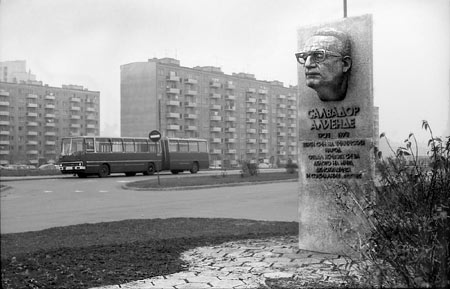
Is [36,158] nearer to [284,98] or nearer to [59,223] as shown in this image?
[284,98]

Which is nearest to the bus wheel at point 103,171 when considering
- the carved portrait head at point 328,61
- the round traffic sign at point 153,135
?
the round traffic sign at point 153,135

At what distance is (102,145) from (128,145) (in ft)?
5.86

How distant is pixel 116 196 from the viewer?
1734cm

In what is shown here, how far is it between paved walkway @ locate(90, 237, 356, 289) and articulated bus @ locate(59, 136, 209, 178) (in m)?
23.1

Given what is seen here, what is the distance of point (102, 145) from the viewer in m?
29.5

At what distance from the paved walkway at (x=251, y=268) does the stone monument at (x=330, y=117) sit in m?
0.40

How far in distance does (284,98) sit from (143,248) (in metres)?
24.3

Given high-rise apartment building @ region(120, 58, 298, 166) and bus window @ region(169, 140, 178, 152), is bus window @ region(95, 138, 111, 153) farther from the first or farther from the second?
bus window @ region(169, 140, 178, 152)

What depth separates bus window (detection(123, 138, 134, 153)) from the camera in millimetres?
30230

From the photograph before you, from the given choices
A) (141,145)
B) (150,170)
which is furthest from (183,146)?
(141,145)

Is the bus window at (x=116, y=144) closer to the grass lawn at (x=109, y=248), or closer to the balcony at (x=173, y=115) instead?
the balcony at (x=173, y=115)

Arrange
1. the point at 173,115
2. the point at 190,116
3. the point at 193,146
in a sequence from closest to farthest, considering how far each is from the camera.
Result: 1. the point at 193,146
2. the point at 173,115
3. the point at 190,116

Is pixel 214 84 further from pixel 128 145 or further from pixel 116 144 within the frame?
pixel 116 144

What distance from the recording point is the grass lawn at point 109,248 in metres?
4.45
